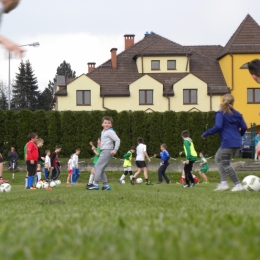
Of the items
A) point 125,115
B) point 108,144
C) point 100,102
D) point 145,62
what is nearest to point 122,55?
point 145,62

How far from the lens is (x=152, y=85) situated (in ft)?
212

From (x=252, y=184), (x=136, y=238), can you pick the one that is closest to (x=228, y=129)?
(x=252, y=184)

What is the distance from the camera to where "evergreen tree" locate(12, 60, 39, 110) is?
118m

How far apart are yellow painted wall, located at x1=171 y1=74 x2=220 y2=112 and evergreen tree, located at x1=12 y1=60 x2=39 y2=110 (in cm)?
5687

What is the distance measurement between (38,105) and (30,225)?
115452 millimetres

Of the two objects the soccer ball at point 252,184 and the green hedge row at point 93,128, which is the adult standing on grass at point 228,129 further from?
the green hedge row at point 93,128

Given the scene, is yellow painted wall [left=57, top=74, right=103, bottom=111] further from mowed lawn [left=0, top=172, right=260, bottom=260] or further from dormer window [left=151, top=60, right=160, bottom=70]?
mowed lawn [left=0, top=172, right=260, bottom=260]

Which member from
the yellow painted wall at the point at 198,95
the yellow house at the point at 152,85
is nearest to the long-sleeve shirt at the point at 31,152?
the yellow house at the point at 152,85

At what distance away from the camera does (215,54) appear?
7669 cm

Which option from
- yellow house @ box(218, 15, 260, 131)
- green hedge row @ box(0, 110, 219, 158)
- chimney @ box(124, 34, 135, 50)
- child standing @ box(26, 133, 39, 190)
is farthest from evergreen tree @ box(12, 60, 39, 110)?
child standing @ box(26, 133, 39, 190)

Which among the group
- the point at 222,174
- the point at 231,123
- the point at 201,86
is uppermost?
the point at 201,86

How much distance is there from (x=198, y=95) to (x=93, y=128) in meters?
15.3

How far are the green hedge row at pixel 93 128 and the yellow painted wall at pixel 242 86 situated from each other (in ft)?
35.5

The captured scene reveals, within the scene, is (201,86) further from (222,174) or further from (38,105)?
(38,105)
